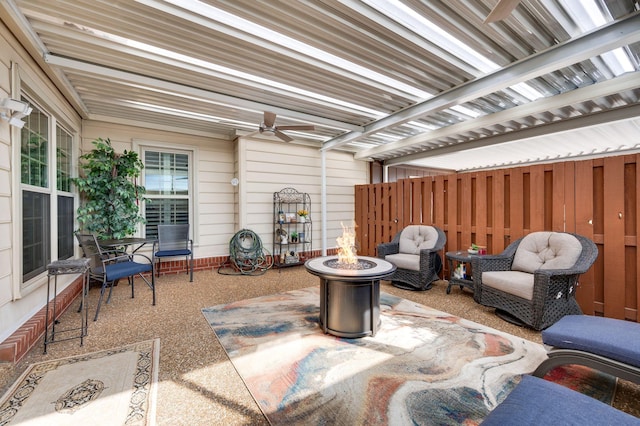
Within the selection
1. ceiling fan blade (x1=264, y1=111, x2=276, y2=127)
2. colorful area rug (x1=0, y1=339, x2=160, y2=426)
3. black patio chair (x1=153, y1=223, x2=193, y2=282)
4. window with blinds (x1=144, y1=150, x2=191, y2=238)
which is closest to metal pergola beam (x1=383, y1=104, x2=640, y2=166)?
ceiling fan blade (x1=264, y1=111, x2=276, y2=127)

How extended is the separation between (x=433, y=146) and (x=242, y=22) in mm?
5347

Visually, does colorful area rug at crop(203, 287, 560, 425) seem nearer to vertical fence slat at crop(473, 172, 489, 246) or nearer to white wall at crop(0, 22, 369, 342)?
vertical fence slat at crop(473, 172, 489, 246)

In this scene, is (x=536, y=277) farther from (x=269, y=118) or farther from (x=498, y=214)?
(x=269, y=118)

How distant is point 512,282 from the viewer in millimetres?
3027

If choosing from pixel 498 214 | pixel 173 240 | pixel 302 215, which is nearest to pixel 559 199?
pixel 498 214

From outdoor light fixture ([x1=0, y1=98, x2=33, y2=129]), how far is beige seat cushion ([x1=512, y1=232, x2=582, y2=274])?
5404mm

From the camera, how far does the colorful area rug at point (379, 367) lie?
172 centimetres

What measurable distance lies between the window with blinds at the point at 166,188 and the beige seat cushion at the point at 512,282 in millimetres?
5438

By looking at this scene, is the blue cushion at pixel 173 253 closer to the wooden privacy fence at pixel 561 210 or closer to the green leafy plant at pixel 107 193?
the green leafy plant at pixel 107 193

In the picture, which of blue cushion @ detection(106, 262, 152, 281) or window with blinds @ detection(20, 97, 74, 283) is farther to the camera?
blue cushion @ detection(106, 262, 152, 281)

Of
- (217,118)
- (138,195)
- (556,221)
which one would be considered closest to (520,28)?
(556,221)

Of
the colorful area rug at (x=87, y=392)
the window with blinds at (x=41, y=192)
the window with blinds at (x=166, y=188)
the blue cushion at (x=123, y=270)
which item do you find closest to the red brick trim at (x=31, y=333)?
the colorful area rug at (x=87, y=392)

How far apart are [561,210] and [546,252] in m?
0.63

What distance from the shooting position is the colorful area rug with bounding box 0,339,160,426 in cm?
166
